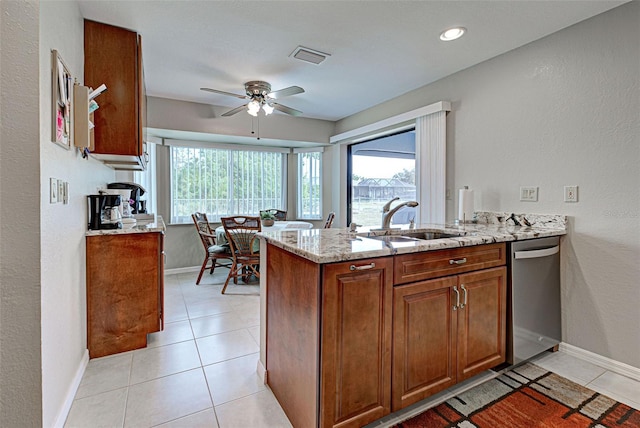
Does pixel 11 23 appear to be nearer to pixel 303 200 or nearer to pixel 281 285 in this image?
pixel 281 285

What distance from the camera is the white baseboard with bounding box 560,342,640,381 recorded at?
6.52 ft

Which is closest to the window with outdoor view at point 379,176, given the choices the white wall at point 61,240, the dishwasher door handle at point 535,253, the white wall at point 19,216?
the dishwasher door handle at point 535,253

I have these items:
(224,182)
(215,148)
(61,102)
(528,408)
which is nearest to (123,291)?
(61,102)

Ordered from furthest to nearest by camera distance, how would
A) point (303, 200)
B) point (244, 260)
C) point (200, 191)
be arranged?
point (303, 200) < point (200, 191) < point (244, 260)

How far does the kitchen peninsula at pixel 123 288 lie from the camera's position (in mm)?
2166

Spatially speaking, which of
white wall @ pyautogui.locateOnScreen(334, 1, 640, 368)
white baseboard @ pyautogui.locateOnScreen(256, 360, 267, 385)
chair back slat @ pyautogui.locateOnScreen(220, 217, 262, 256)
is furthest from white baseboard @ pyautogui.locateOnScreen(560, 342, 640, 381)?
chair back slat @ pyautogui.locateOnScreen(220, 217, 262, 256)

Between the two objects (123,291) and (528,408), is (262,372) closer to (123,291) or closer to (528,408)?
(123,291)

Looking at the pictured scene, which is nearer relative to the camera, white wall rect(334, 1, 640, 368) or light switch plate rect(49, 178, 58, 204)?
light switch plate rect(49, 178, 58, 204)

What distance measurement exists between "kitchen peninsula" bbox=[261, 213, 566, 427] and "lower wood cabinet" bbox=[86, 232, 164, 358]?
41.0 inches

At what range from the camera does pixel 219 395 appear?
1.79m

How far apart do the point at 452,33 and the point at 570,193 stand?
1475 millimetres

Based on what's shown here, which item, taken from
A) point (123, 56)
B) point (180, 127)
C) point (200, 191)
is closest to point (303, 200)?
point (200, 191)

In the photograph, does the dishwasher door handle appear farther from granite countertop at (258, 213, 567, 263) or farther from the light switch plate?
the light switch plate

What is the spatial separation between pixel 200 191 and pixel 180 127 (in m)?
1.10
